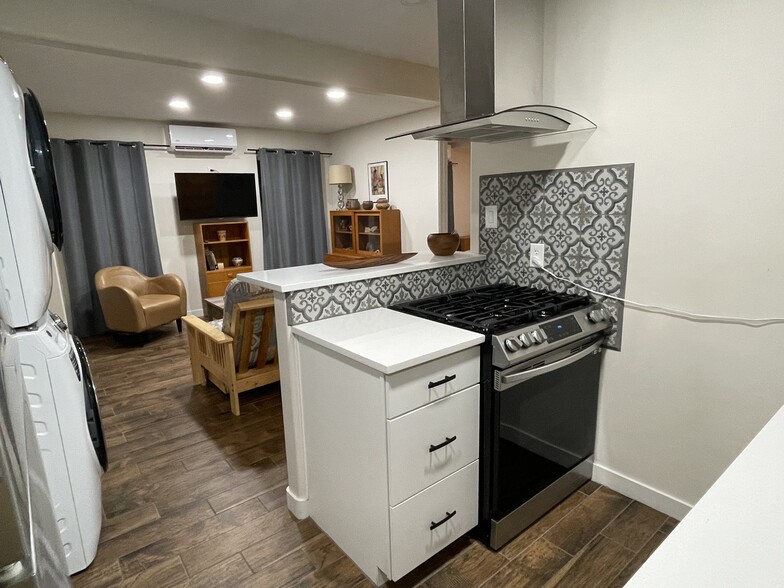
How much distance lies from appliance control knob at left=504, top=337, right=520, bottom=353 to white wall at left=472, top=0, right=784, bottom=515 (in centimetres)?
69

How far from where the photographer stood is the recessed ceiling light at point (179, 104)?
4.19 m

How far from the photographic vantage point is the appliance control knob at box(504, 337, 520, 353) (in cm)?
161

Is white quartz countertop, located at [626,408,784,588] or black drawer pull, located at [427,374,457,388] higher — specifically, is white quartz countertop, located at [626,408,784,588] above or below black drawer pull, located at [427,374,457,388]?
above

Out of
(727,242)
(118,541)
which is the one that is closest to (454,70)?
(727,242)

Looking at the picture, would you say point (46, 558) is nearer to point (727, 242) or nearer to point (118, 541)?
point (118, 541)

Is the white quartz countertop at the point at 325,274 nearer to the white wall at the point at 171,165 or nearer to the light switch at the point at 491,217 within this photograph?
the light switch at the point at 491,217

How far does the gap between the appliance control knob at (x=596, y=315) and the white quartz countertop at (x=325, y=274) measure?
694 mm

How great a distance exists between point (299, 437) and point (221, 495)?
0.63 m

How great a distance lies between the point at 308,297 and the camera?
1832mm

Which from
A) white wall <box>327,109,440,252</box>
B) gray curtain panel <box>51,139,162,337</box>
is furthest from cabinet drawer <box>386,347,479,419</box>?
gray curtain panel <box>51,139,162,337</box>

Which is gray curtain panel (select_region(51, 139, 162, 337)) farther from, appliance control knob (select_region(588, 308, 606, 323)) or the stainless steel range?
appliance control knob (select_region(588, 308, 606, 323))

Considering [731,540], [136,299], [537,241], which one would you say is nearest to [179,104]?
[136,299]

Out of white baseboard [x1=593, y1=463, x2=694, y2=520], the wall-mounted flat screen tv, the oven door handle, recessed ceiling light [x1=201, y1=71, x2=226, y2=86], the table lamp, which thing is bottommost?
white baseboard [x1=593, y1=463, x2=694, y2=520]

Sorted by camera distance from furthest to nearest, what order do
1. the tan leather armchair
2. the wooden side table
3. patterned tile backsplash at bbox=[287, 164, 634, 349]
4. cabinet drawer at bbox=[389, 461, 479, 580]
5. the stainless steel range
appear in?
the tan leather armchair < the wooden side table < patterned tile backsplash at bbox=[287, 164, 634, 349] < the stainless steel range < cabinet drawer at bbox=[389, 461, 479, 580]
